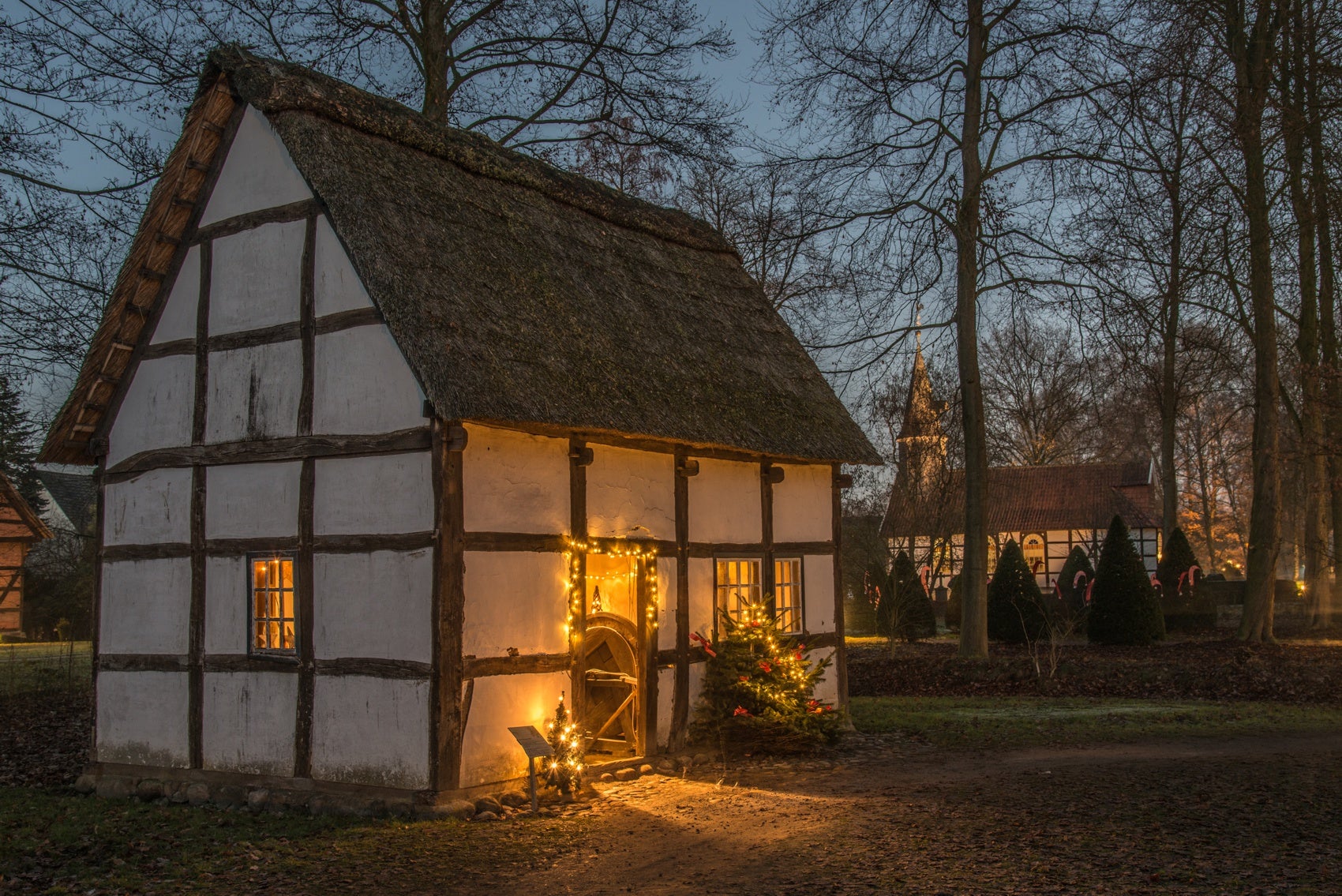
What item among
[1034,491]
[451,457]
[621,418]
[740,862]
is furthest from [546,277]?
[1034,491]

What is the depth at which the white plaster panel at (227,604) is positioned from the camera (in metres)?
11.3

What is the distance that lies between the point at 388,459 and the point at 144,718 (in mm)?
4295

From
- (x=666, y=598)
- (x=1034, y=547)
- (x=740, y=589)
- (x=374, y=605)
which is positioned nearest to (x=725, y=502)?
(x=740, y=589)

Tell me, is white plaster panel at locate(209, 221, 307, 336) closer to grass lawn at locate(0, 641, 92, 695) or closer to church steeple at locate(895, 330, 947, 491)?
grass lawn at locate(0, 641, 92, 695)

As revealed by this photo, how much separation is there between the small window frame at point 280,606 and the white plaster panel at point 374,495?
660 millimetres

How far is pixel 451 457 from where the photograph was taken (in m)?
9.97

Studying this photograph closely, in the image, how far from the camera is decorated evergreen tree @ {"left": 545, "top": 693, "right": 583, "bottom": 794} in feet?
34.4

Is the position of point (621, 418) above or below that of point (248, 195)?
below

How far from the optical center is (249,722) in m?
11.0

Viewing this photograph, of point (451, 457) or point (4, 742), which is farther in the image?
point (4, 742)

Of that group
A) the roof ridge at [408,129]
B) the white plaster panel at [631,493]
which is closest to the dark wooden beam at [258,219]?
the roof ridge at [408,129]

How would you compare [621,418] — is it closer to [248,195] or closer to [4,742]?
[248,195]

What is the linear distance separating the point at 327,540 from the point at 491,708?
219cm

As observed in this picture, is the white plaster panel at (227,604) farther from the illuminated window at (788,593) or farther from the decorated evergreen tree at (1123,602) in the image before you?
the decorated evergreen tree at (1123,602)
